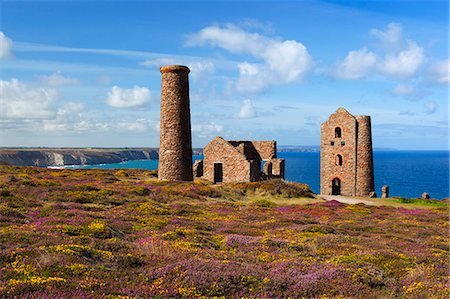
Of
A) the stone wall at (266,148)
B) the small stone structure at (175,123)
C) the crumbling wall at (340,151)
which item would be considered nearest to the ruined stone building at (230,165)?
the stone wall at (266,148)

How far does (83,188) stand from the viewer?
2984 cm

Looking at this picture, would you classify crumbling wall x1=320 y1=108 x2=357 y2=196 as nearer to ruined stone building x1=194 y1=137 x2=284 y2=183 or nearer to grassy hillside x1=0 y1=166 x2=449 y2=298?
ruined stone building x1=194 y1=137 x2=284 y2=183

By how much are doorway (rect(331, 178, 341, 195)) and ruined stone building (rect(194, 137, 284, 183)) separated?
30.9 feet

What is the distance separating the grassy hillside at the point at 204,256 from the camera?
8984 mm

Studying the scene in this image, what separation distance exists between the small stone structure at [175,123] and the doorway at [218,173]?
25.1 ft

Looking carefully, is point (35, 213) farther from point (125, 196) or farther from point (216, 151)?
point (216, 151)

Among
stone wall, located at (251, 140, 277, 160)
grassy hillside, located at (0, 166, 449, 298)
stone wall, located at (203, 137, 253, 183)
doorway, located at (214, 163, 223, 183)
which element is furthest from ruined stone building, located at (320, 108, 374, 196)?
grassy hillside, located at (0, 166, 449, 298)

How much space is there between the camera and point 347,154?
177 ft

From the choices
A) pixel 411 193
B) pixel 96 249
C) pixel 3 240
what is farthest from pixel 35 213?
pixel 411 193

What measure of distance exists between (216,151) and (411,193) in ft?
261

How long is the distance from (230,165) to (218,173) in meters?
→ 1.74

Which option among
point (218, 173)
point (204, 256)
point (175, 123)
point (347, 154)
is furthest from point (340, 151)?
point (204, 256)

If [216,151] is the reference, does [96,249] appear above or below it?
below

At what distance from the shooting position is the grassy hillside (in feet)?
29.5
